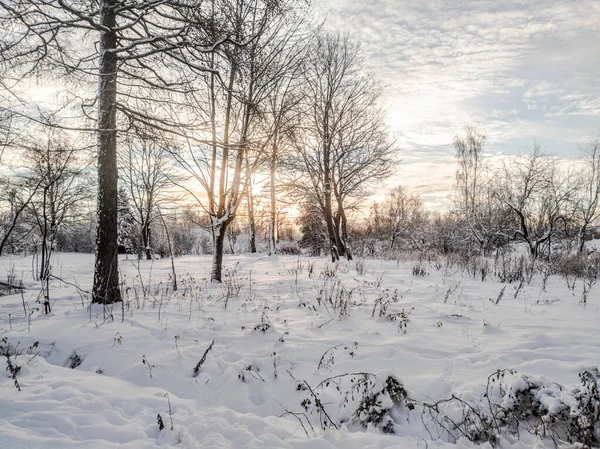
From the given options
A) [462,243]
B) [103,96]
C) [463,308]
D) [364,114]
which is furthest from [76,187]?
[462,243]

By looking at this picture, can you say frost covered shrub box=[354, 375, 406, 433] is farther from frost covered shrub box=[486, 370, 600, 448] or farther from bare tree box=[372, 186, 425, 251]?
bare tree box=[372, 186, 425, 251]

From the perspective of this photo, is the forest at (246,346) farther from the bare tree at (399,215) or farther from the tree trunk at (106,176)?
the bare tree at (399,215)

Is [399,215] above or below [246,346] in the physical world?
above

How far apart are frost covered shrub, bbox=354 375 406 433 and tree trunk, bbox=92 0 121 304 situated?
5027 millimetres

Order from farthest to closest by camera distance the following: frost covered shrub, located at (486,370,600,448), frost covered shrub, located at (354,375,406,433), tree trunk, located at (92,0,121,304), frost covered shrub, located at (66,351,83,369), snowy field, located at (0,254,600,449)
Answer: tree trunk, located at (92,0,121,304) → frost covered shrub, located at (66,351,83,369) → frost covered shrub, located at (354,375,406,433) → snowy field, located at (0,254,600,449) → frost covered shrub, located at (486,370,600,448)

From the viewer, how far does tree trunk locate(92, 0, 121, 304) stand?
5.43m

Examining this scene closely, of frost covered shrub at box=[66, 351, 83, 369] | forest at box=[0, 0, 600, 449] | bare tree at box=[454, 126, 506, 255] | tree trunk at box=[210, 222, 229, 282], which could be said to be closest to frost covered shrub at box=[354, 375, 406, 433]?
forest at box=[0, 0, 600, 449]

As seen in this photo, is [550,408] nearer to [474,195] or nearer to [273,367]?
[273,367]

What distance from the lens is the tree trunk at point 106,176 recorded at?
543 centimetres

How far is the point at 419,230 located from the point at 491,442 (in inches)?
1566

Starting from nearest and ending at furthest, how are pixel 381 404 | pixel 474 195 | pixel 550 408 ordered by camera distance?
pixel 550 408
pixel 381 404
pixel 474 195

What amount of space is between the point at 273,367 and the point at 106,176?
479cm

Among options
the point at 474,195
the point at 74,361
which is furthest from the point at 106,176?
the point at 474,195

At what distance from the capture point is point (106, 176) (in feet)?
18.2
